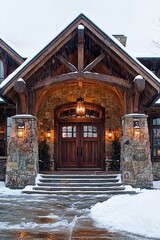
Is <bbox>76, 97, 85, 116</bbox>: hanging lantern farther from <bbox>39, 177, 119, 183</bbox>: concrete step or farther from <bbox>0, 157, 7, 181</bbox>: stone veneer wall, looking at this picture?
<bbox>0, 157, 7, 181</bbox>: stone veneer wall

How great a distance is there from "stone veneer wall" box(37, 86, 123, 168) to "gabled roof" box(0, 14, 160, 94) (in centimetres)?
362

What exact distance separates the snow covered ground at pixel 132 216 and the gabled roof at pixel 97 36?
642cm

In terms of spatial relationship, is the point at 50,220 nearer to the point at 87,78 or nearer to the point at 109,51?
the point at 87,78

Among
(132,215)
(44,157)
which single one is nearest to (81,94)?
(44,157)

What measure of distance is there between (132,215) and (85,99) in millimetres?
10764

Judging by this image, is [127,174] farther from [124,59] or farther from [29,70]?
[29,70]

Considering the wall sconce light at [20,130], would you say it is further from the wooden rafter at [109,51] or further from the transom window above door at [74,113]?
the wooden rafter at [109,51]

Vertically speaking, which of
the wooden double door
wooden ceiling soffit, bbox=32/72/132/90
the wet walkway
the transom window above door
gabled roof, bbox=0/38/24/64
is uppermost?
gabled roof, bbox=0/38/24/64

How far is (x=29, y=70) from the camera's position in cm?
1409

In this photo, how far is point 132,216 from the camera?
734 centimetres

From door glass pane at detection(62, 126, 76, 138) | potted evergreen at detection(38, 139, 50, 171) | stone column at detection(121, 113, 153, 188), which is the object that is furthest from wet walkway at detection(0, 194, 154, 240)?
door glass pane at detection(62, 126, 76, 138)

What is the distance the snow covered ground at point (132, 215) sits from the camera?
22.1 ft

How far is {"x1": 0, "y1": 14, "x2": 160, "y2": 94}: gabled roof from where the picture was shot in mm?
13961

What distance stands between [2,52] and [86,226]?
1190 cm
